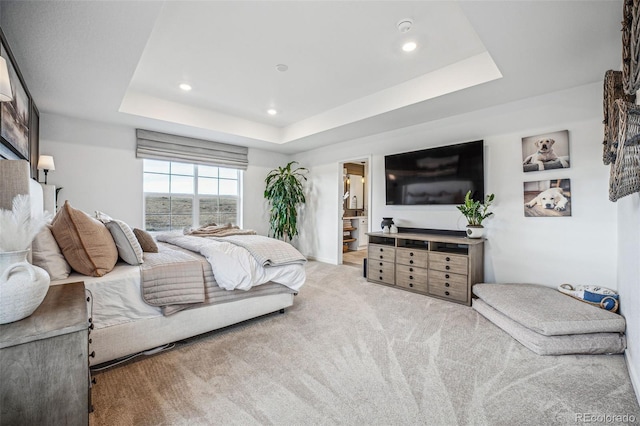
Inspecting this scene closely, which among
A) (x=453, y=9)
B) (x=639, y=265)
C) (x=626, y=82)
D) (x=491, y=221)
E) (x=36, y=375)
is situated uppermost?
(x=453, y=9)

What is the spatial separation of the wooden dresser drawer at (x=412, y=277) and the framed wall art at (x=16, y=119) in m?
3.91

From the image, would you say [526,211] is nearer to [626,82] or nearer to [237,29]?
[626,82]

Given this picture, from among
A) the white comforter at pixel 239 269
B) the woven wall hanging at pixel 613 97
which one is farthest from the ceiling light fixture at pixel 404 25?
the white comforter at pixel 239 269

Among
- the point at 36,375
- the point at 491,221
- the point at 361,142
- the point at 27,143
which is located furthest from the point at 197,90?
the point at 491,221

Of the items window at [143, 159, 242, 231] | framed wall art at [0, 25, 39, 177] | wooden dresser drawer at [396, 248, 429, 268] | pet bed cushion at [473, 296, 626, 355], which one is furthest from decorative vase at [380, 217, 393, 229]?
framed wall art at [0, 25, 39, 177]

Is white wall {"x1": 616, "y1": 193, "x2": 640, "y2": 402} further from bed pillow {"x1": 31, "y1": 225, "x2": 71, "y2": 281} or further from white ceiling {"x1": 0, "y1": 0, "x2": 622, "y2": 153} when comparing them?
bed pillow {"x1": 31, "y1": 225, "x2": 71, "y2": 281}

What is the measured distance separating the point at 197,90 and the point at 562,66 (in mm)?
3783

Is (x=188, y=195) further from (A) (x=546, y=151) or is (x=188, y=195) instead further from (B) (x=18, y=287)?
(A) (x=546, y=151)

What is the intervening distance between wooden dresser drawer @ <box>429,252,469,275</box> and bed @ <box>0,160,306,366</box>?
1.69 metres

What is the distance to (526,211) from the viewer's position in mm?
3141

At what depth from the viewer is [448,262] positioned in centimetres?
324

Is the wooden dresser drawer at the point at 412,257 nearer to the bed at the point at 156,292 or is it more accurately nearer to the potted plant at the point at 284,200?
the bed at the point at 156,292

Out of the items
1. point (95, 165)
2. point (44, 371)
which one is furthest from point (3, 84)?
point (95, 165)

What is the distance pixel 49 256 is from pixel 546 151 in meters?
4.35
